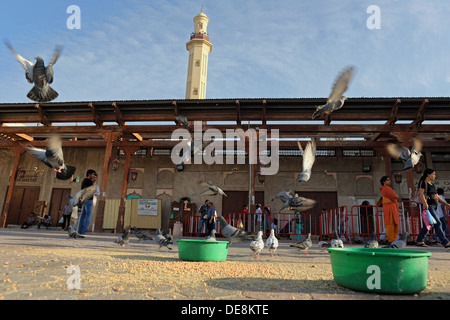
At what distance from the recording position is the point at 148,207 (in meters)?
15.8

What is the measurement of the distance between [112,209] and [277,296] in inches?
592

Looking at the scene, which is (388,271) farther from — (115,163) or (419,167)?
(115,163)

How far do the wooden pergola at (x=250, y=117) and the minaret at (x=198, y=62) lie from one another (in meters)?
15.6

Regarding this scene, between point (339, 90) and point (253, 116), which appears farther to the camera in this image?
point (253, 116)

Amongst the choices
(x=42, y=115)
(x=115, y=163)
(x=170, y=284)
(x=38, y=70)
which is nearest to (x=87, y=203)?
(x=38, y=70)

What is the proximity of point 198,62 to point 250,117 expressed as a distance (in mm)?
18726

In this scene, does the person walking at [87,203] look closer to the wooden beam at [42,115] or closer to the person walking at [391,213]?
the person walking at [391,213]

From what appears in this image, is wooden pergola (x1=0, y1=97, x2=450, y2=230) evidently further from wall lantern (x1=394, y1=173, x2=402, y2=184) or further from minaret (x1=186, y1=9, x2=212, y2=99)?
→ minaret (x1=186, y1=9, x2=212, y2=99)

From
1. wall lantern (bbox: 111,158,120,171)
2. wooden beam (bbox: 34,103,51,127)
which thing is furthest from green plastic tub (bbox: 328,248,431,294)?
wall lantern (bbox: 111,158,120,171)

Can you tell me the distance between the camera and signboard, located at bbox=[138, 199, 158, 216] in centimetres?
1577

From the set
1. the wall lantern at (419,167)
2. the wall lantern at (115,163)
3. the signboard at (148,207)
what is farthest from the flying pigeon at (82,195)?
the wall lantern at (419,167)
